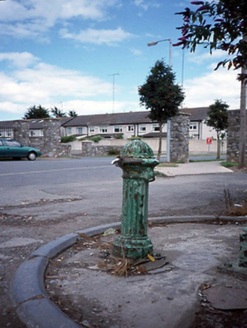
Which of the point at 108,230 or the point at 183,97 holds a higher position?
the point at 183,97

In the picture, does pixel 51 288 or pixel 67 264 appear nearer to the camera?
pixel 51 288

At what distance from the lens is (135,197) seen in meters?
2.93

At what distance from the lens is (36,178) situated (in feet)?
32.6

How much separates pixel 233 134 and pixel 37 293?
15.3 metres

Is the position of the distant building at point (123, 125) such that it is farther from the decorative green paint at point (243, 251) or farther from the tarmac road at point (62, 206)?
the decorative green paint at point (243, 251)

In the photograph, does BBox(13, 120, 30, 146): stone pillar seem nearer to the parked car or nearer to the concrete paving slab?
the parked car

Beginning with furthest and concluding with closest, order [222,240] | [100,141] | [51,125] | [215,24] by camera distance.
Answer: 1. [100,141]
2. [51,125]
3. [215,24]
4. [222,240]

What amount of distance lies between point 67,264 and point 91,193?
4.31 meters

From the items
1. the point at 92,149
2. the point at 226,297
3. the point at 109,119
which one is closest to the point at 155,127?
the point at 109,119

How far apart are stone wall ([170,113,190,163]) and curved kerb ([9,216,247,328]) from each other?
614 inches

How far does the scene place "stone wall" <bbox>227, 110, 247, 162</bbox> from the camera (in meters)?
15.7

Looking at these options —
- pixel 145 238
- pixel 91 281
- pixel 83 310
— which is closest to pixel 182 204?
pixel 145 238

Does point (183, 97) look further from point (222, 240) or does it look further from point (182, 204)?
point (222, 240)

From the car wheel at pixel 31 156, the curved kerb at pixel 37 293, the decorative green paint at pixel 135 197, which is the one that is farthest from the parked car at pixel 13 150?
the decorative green paint at pixel 135 197
